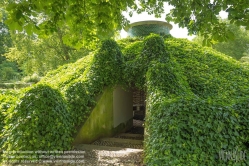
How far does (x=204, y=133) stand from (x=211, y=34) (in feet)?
5.76

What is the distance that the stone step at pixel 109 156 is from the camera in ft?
13.7

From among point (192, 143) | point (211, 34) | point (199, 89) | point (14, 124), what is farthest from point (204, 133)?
point (14, 124)

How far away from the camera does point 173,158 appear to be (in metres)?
3.18

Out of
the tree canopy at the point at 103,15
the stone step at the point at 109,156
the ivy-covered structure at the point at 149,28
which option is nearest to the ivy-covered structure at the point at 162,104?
the stone step at the point at 109,156

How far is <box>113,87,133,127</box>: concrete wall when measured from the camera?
7.06 metres

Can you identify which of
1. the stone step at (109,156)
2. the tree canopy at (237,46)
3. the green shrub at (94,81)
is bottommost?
the stone step at (109,156)

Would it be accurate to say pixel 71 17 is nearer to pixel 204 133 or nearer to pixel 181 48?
pixel 204 133

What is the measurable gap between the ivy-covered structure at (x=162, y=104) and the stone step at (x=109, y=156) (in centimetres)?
51

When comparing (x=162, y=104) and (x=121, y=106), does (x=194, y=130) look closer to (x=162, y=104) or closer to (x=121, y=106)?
(x=162, y=104)

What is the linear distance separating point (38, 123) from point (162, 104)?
2686mm

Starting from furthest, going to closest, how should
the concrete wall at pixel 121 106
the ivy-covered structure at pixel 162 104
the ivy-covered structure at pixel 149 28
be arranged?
the ivy-covered structure at pixel 149 28 < the concrete wall at pixel 121 106 < the ivy-covered structure at pixel 162 104

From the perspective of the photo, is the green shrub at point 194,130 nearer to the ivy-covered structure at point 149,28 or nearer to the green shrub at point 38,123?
the green shrub at point 38,123

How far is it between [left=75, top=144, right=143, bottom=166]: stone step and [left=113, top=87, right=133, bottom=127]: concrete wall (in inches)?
84.9

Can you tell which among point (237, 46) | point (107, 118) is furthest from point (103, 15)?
point (237, 46)
